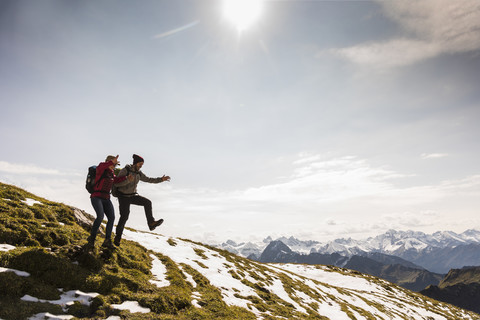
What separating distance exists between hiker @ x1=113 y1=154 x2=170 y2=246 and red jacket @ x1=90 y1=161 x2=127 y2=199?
2.83ft

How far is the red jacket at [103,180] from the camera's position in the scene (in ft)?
35.9

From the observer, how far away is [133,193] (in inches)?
499

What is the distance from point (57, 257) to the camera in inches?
379

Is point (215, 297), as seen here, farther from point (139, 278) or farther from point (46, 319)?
point (46, 319)

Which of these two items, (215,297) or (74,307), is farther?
(215,297)

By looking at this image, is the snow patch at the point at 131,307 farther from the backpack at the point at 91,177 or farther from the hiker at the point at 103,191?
the backpack at the point at 91,177

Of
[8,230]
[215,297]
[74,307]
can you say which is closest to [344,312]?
[215,297]

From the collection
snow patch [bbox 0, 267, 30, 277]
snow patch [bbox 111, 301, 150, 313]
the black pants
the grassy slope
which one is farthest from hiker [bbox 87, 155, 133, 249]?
snow patch [bbox 111, 301, 150, 313]

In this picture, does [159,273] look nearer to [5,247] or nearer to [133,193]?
[133,193]

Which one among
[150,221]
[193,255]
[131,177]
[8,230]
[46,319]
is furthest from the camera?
[193,255]

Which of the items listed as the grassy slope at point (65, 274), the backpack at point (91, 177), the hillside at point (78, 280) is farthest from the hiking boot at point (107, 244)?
the backpack at point (91, 177)

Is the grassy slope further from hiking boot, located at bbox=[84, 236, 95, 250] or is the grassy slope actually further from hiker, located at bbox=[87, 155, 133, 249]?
hiker, located at bbox=[87, 155, 133, 249]

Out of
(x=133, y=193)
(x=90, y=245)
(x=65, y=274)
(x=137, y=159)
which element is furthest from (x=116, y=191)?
(x=65, y=274)

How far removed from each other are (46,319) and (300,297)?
77.7 feet
